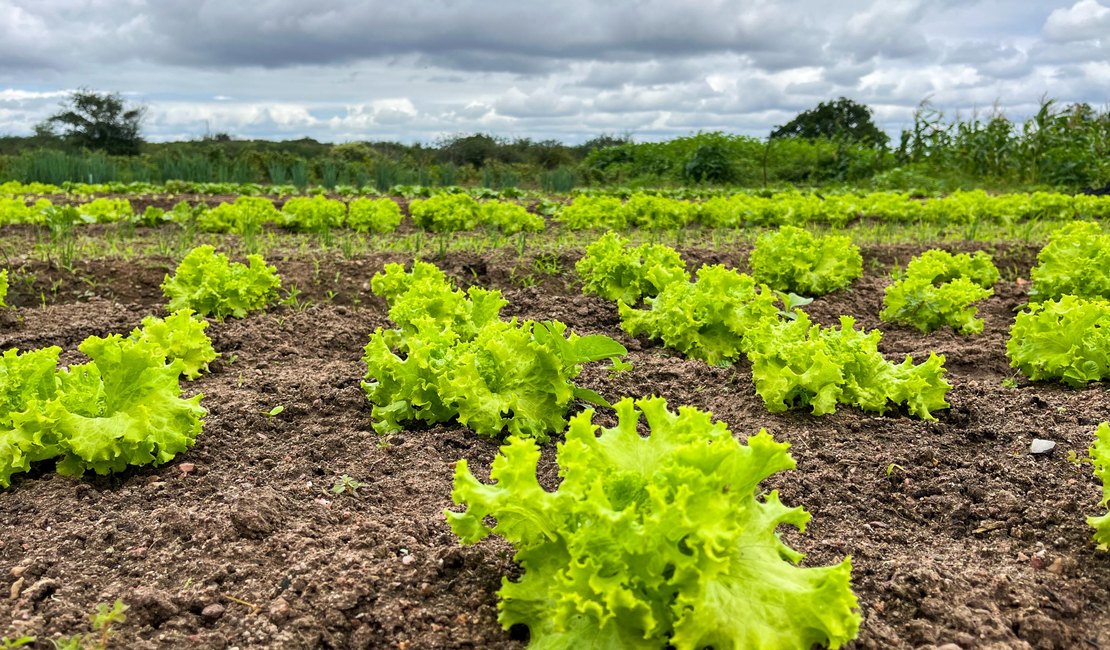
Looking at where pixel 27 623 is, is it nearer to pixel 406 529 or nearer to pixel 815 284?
pixel 406 529

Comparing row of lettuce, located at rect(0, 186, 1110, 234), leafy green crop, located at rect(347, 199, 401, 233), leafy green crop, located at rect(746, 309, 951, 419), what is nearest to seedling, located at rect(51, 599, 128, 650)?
leafy green crop, located at rect(746, 309, 951, 419)

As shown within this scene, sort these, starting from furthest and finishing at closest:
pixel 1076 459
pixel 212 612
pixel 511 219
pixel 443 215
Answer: pixel 443 215
pixel 511 219
pixel 1076 459
pixel 212 612

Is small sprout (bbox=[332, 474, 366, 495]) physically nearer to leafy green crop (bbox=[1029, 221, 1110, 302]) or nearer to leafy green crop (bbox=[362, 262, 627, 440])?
leafy green crop (bbox=[362, 262, 627, 440])

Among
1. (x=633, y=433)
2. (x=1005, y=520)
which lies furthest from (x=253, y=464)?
(x=1005, y=520)

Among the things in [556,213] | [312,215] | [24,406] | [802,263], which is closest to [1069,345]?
[802,263]

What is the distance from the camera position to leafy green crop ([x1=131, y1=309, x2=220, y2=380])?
522 cm

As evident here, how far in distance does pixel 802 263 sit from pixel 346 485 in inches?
214

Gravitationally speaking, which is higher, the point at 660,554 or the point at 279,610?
the point at 660,554

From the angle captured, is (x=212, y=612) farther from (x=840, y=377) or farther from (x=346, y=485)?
(x=840, y=377)

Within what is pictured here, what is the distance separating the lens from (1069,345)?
17.3 feet

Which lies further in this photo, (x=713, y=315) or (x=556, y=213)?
(x=556, y=213)

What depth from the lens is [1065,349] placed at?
529cm

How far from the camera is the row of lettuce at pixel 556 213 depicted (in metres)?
11.7

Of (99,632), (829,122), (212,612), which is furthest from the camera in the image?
(829,122)
